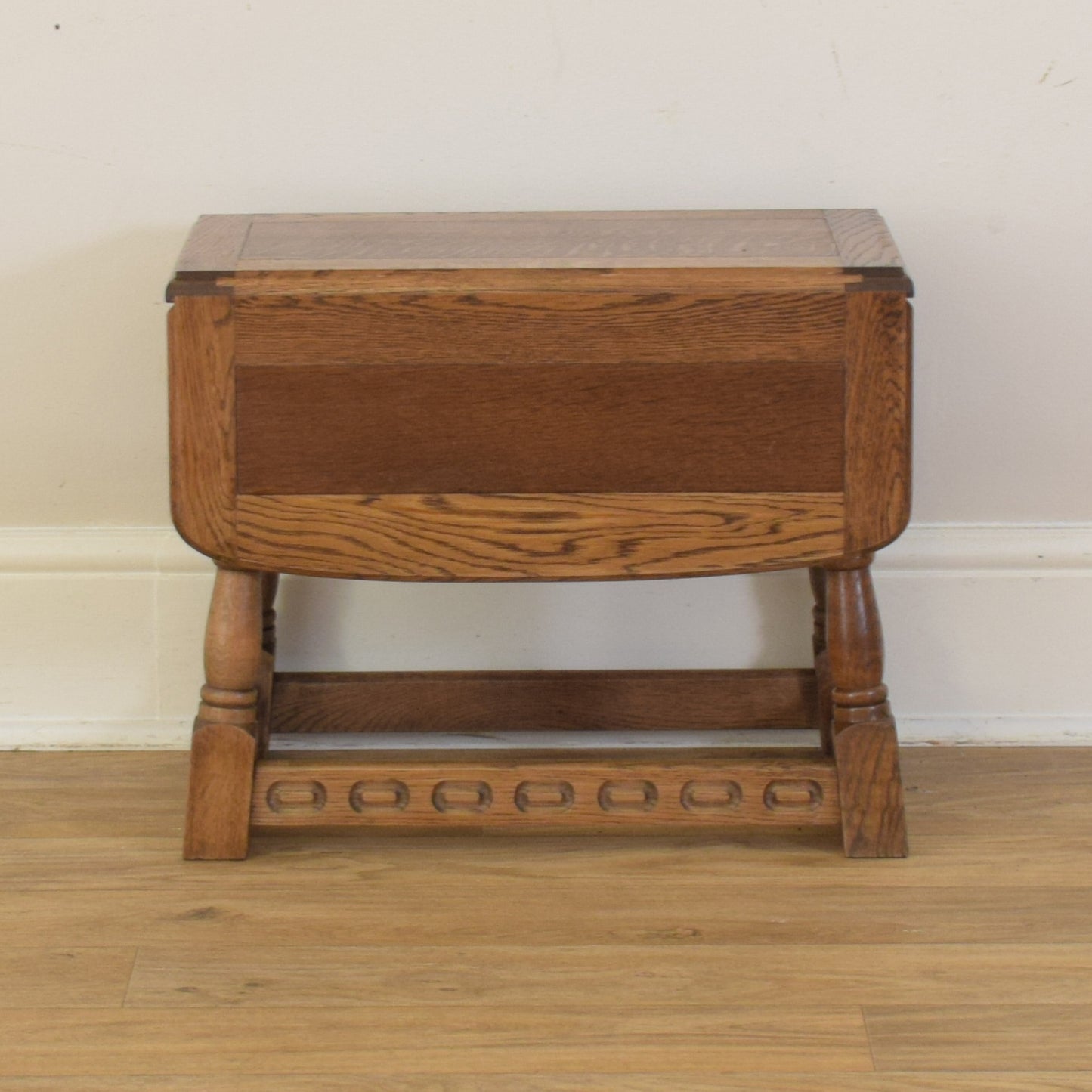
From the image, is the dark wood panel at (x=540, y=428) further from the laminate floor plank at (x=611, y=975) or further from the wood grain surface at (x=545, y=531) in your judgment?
the laminate floor plank at (x=611, y=975)

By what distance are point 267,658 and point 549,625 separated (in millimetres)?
324

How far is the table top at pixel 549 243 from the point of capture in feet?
4.11

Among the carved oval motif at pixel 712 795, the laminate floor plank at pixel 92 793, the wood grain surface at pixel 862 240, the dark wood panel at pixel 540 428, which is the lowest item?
the laminate floor plank at pixel 92 793

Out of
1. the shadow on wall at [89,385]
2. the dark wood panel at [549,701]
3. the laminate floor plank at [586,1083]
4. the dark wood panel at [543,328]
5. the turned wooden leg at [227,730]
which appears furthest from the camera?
the dark wood panel at [549,701]

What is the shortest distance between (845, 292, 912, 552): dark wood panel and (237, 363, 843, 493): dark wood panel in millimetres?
16

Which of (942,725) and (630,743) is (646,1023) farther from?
(942,725)

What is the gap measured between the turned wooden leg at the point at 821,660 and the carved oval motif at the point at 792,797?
8 centimetres

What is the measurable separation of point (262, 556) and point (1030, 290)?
32.3 inches

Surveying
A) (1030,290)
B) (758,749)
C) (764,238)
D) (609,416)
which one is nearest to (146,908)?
(609,416)

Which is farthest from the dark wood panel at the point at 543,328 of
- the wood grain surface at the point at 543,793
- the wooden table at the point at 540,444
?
the wood grain surface at the point at 543,793

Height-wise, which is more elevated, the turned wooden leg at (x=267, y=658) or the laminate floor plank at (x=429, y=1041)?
the laminate floor plank at (x=429, y=1041)

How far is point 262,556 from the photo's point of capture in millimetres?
1300

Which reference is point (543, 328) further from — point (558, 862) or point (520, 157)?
point (558, 862)

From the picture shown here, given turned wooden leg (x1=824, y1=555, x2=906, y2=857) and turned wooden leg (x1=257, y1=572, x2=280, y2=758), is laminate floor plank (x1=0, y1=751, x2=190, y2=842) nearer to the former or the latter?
turned wooden leg (x1=257, y1=572, x2=280, y2=758)
